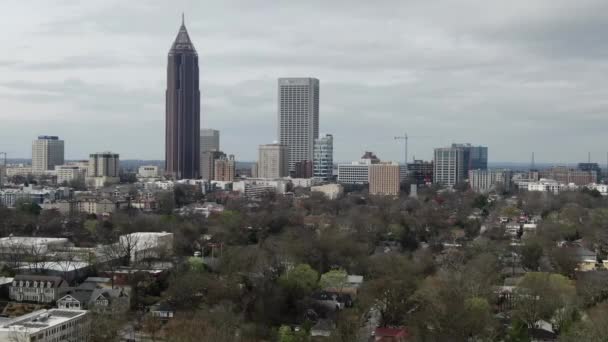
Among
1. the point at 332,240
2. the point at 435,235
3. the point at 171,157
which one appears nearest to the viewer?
the point at 332,240

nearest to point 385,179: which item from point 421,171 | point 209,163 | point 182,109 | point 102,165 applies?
point 421,171

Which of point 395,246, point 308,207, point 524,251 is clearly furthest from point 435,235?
point 308,207

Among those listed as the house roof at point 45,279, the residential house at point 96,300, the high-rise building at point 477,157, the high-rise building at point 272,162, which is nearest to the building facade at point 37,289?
the house roof at point 45,279

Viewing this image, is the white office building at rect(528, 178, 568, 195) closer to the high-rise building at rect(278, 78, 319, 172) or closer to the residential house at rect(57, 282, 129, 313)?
the high-rise building at rect(278, 78, 319, 172)

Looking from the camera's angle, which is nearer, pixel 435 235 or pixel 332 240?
pixel 332 240

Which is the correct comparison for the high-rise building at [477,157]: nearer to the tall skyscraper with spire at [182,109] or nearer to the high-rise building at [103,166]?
the tall skyscraper with spire at [182,109]

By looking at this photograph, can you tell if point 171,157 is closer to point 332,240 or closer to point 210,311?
point 332,240
